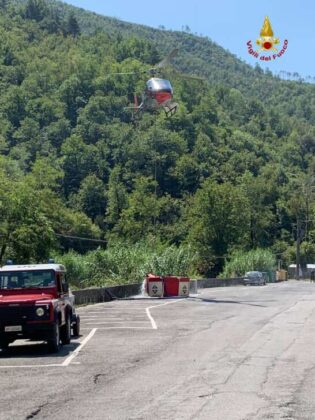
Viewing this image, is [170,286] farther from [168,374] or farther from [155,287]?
[168,374]

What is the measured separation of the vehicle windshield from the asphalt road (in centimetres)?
149

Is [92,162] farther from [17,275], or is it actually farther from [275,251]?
[17,275]

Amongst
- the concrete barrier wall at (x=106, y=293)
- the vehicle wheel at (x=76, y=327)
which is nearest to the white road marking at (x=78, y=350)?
the vehicle wheel at (x=76, y=327)

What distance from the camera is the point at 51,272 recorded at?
62.1 feet

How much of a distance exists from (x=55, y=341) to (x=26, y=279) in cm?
195

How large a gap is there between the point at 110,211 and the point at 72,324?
134 metres

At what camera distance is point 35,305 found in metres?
17.4

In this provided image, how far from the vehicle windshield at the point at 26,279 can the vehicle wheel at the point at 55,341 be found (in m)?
1.30

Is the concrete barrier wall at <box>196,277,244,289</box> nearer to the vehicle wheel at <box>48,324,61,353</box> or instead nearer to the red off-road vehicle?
the red off-road vehicle

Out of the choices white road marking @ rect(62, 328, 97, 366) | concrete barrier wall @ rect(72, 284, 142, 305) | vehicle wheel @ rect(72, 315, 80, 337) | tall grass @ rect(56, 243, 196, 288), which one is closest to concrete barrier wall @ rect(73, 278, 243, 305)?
concrete barrier wall @ rect(72, 284, 142, 305)

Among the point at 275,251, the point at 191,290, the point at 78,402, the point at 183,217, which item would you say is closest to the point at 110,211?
the point at 183,217

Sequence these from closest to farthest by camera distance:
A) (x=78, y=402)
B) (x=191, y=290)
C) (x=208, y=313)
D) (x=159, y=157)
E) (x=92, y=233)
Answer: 1. (x=78, y=402)
2. (x=208, y=313)
3. (x=191, y=290)
4. (x=92, y=233)
5. (x=159, y=157)

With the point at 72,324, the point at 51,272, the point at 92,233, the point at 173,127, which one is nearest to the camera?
the point at 51,272

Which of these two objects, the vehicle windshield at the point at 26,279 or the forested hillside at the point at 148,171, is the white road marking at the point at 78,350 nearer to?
the vehicle windshield at the point at 26,279
